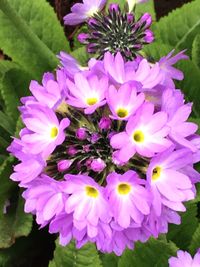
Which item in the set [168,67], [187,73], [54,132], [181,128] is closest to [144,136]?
[181,128]

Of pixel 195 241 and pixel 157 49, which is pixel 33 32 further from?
pixel 195 241

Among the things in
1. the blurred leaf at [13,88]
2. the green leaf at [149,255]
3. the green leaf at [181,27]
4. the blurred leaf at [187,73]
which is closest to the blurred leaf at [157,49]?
the blurred leaf at [187,73]

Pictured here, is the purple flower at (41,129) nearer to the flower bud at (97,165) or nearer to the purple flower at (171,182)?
the flower bud at (97,165)

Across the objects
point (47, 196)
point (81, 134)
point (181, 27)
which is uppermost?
point (81, 134)

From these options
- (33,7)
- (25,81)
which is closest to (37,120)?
(25,81)

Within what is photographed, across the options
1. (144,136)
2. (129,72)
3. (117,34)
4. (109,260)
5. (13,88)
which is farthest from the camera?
(13,88)

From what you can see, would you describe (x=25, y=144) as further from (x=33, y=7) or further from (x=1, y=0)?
(x=33, y=7)
